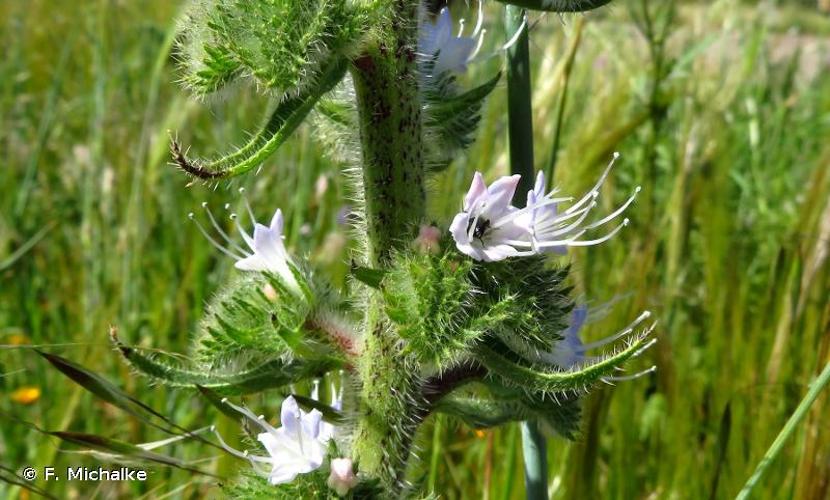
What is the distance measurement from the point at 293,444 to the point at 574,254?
3.55 feet

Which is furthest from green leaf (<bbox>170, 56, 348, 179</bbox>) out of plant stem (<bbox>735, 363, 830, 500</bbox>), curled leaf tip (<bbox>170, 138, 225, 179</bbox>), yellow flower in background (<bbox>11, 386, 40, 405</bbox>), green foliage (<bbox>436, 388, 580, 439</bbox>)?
yellow flower in background (<bbox>11, 386, 40, 405</bbox>)

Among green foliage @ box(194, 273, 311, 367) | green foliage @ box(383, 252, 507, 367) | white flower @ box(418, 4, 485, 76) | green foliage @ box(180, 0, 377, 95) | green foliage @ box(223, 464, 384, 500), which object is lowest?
green foliage @ box(223, 464, 384, 500)

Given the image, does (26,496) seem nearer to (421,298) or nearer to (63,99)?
(421,298)

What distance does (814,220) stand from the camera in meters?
2.67

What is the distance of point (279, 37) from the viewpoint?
47.0 inches

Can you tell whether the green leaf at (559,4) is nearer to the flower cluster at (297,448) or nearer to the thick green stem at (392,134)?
the thick green stem at (392,134)

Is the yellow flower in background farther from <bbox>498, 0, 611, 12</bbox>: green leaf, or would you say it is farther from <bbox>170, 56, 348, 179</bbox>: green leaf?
<bbox>498, 0, 611, 12</bbox>: green leaf

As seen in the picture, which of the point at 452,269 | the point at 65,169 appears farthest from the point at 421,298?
the point at 65,169

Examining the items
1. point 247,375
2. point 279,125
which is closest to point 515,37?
point 279,125

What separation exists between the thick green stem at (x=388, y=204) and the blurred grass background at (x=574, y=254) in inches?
3.9

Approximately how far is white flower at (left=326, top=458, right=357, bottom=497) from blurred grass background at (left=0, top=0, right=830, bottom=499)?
0.28m

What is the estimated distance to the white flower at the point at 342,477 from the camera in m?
1.35

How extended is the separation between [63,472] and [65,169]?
2140 millimetres

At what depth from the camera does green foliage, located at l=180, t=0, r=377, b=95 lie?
3.92ft
